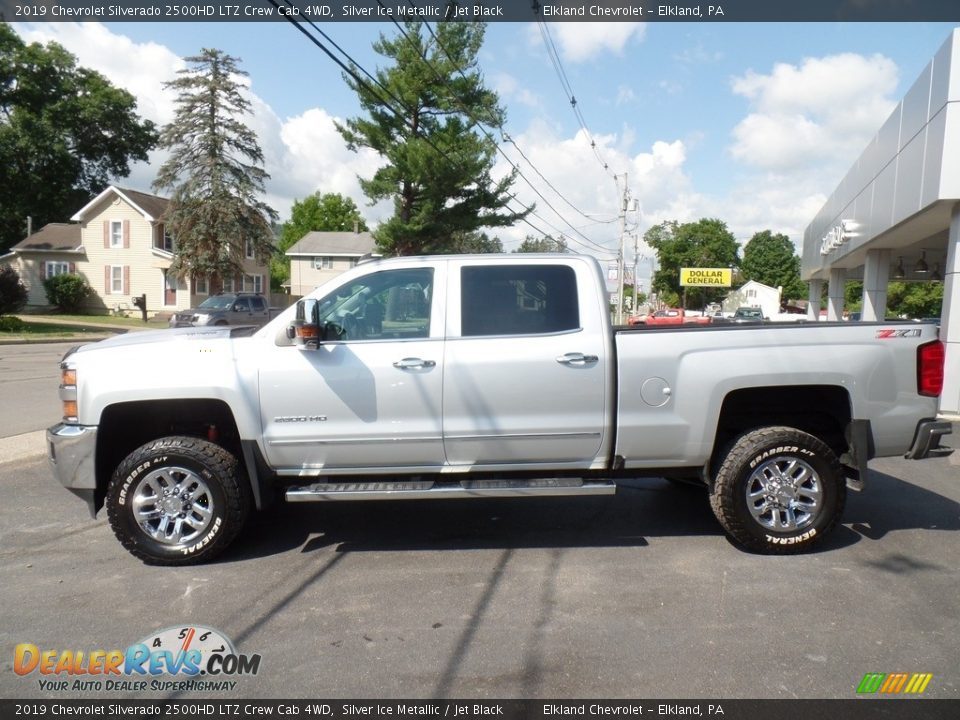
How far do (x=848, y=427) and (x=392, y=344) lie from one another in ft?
10.6

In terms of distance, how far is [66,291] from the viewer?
42.4m

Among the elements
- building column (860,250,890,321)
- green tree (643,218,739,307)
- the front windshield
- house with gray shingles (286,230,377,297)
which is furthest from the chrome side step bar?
green tree (643,218,739,307)

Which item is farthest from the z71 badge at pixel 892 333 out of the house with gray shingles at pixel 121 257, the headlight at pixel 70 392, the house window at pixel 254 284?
the house window at pixel 254 284

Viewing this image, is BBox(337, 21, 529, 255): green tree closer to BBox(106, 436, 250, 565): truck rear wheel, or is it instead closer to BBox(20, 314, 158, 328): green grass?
BBox(20, 314, 158, 328): green grass

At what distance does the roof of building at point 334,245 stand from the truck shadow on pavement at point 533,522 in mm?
50624

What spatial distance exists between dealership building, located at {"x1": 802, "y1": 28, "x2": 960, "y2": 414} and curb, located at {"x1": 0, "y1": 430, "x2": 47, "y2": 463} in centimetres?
1275

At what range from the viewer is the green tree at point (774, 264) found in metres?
104

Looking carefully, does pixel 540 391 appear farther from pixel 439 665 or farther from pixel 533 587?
pixel 439 665

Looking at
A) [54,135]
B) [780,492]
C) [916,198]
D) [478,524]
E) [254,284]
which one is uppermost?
[54,135]

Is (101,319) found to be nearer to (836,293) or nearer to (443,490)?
(836,293)

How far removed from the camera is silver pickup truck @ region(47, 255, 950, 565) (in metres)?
4.86

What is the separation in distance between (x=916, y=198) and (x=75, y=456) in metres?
13.1

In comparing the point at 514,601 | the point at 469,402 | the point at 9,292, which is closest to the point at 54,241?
the point at 9,292

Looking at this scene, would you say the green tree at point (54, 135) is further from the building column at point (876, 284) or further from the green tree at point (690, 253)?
the green tree at point (690, 253)
